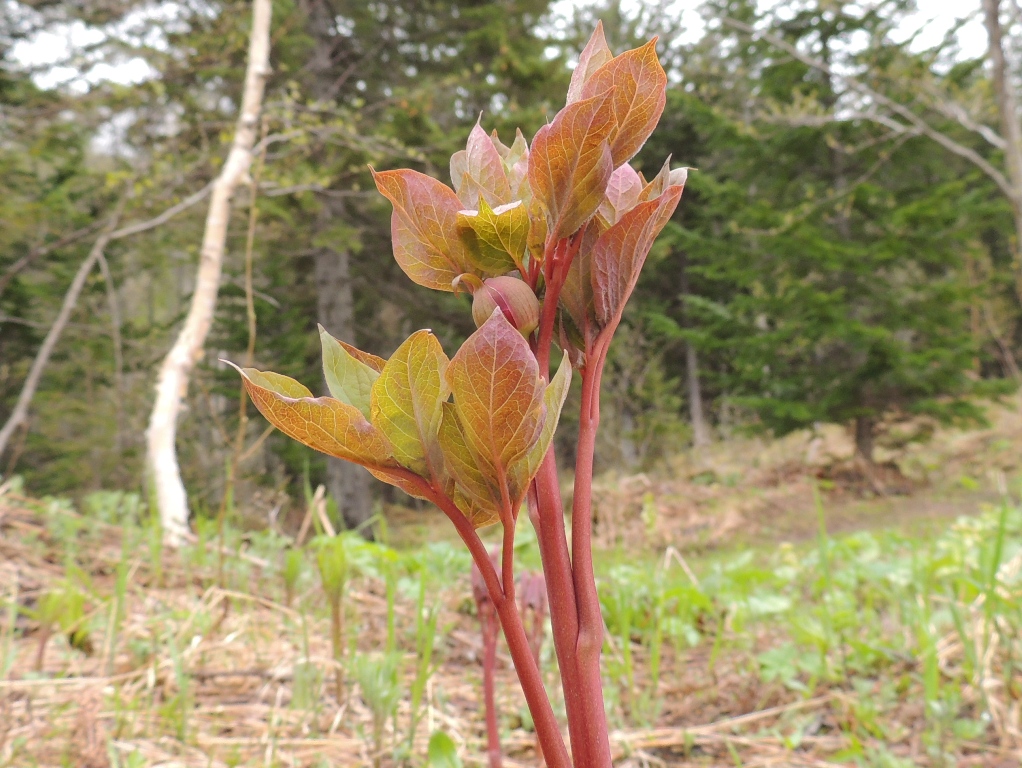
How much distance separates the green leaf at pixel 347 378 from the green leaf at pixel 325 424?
3cm

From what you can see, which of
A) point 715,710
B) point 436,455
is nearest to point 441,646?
point 715,710

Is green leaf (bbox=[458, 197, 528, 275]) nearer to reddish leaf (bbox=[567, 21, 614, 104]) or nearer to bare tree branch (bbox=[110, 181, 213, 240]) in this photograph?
reddish leaf (bbox=[567, 21, 614, 104])

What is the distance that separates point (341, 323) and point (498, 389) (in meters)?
8.66

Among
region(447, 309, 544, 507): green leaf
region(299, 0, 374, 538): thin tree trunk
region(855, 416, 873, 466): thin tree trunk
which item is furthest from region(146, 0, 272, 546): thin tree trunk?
region(855, 416, 873, 466): thin tree trunk

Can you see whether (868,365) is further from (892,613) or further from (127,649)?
(127,649)

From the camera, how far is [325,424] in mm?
347

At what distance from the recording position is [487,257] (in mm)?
419

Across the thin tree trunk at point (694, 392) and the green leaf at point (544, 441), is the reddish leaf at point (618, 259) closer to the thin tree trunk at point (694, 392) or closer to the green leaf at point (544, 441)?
the green leaf at point (544, 441)

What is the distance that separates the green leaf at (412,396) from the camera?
0.35 metres

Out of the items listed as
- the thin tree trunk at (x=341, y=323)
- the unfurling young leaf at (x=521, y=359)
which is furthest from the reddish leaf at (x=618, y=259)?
the thin tree trunk at (x=341, y=323)

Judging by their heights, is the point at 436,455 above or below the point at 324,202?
below

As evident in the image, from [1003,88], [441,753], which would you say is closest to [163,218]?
[441,753]

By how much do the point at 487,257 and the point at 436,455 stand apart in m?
0.14

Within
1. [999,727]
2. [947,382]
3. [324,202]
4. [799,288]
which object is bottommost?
[999,727]
